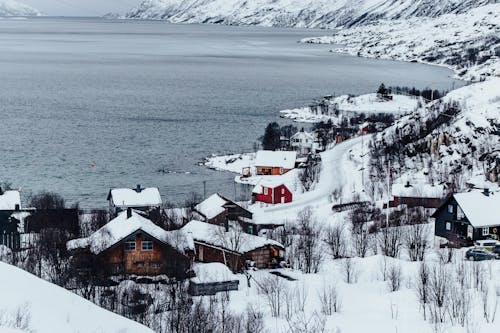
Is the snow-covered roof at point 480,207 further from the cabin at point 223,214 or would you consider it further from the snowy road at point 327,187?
the cabin at point 223,214

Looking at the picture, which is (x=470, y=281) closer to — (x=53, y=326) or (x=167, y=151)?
(x=53, y=326)

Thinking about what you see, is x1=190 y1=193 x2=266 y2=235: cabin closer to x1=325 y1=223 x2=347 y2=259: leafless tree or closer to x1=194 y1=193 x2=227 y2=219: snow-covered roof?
x1=194 y1=193 x2=227 y2=219: snow-covered roof

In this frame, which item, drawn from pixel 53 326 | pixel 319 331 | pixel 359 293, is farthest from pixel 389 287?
pixel 53 326

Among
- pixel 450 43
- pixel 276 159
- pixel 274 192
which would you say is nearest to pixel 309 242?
pixel 274 192

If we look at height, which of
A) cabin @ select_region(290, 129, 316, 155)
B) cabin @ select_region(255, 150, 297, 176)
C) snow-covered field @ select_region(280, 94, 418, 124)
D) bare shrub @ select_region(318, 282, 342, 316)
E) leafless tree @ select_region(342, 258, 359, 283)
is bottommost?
bare shrub @ select_region(318, 282, 342, 316)

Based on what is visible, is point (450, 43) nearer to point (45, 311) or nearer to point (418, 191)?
point (418, 191)

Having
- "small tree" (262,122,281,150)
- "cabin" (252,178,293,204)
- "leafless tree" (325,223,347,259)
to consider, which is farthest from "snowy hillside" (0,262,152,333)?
"small tree" (262,122,281,150)
